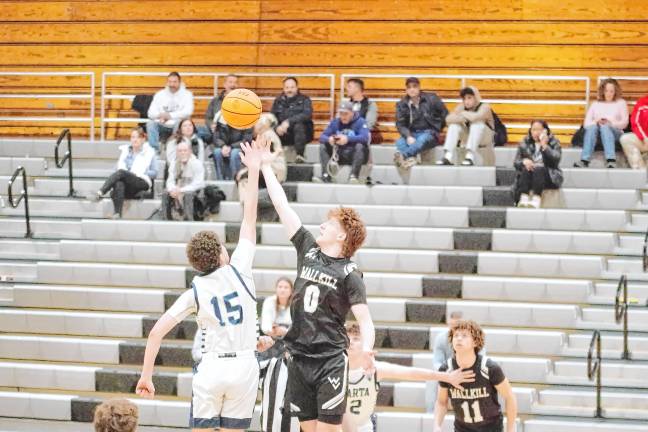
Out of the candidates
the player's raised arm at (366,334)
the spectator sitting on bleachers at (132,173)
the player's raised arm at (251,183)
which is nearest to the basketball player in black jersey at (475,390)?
the player's raised arm at (366,334)

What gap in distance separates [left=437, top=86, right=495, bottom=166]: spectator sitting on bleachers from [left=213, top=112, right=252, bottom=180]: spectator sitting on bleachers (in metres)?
2.14

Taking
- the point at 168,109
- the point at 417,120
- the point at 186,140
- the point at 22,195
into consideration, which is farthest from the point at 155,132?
the point at 417,120

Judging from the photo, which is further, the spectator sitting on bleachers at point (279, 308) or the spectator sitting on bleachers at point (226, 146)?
the spectator sitting on bleachers at point (226, 146)

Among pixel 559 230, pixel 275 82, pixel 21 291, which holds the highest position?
pixel 275 82

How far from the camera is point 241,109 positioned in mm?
7555

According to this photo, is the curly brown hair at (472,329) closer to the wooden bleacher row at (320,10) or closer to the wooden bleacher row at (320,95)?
the wooden bleacher row at (320,95)

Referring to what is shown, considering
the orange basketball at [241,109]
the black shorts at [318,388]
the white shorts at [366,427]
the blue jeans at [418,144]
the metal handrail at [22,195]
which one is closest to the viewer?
the black shorts at [318,388]

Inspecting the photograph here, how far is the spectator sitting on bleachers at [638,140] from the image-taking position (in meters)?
12.1

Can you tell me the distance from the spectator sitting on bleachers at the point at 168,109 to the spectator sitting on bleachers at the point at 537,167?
12.8 ft

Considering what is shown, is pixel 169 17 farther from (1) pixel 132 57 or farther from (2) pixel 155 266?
(2) pixel 155 266

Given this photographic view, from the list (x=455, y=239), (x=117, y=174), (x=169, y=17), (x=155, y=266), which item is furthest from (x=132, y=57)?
(x=455, y=239)

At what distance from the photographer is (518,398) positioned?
32.5 ft

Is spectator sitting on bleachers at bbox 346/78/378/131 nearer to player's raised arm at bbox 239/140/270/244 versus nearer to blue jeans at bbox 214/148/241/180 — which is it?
blue jeans at bbox 214/148/241/180

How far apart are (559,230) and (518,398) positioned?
2224 mm
